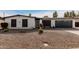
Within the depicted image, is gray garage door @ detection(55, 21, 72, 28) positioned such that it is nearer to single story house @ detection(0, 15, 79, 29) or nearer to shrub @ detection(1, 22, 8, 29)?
single story house @ detection(0, 15, 79, 29)

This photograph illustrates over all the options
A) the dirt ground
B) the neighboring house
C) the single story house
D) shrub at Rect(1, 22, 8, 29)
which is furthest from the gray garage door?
shrub at Rect(1, 22, 8, 29)

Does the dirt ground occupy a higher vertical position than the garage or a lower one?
lower

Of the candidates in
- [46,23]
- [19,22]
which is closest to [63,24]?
[46,23]

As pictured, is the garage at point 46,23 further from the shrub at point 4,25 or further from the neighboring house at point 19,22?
the shrub at point 4,25
